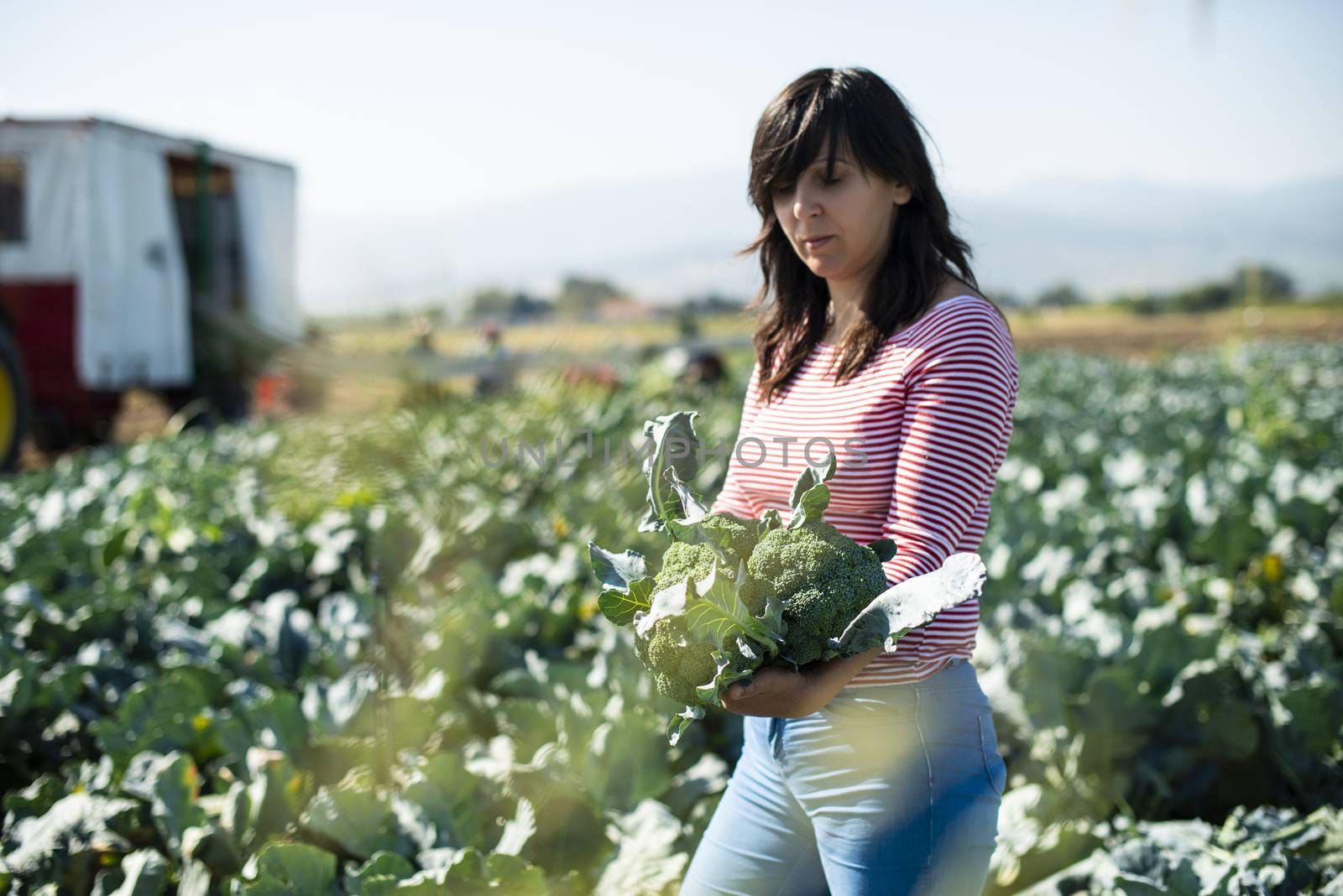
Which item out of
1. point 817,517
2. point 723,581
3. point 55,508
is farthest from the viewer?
point 55,508

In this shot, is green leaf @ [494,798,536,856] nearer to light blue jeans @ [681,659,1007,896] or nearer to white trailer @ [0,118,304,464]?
light blue jeans @ [681,659,1007,896]

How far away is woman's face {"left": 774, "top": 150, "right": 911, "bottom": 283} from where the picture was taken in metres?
1.64

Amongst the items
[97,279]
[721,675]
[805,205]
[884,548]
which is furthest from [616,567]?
[97,279]

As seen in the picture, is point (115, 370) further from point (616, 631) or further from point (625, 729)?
point (625, 729)

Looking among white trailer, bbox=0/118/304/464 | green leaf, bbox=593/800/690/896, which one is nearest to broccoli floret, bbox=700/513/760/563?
green leaf, bbox=593/800/690/896

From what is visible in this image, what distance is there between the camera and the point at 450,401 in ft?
5.71

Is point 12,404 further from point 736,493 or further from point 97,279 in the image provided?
point 736,493

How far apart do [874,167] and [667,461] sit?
554 mm

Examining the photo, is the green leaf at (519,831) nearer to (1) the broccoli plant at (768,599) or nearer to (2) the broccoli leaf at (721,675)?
(1) the broccoli plant at (768,599)

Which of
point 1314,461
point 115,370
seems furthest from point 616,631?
point 115,370

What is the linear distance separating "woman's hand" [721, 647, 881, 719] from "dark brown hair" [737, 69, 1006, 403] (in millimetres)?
496

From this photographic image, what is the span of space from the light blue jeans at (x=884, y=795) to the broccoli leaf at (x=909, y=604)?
0.23m

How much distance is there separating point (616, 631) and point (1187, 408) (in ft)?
27.2

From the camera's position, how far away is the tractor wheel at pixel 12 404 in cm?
770
